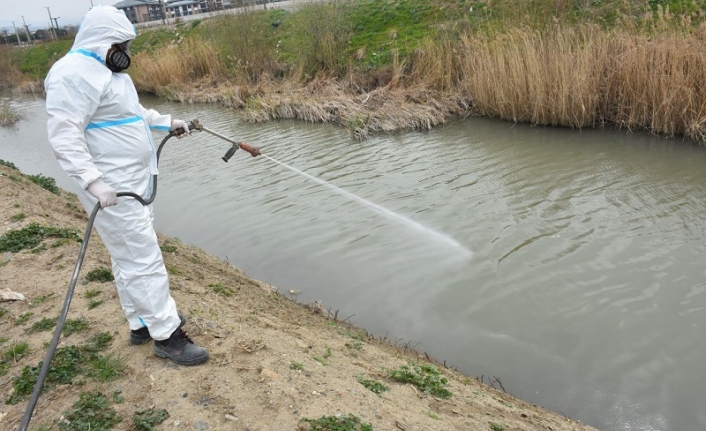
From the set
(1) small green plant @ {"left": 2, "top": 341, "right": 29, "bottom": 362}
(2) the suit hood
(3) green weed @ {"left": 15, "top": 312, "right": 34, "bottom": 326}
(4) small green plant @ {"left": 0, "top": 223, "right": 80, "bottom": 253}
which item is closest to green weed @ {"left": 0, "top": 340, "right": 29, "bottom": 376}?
(1) small green plant @ {"left": 2, "top": 341, "right": 29, "bottom": 362}

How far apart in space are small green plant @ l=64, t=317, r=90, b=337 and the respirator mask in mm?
1938

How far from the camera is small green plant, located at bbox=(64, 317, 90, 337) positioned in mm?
3971

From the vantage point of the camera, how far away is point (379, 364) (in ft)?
13.3

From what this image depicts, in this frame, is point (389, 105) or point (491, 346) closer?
point (491, 346)

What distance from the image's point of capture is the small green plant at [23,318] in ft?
13.9

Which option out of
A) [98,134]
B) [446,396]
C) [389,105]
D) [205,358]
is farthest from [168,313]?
[389,105]

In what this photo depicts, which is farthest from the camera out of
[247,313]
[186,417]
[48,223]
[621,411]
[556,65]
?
[556,65]

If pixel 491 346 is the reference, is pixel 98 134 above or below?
above

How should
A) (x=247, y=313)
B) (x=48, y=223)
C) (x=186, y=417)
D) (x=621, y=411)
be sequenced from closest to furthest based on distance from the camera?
(x=186, y=417) < (x=621, y=411) < (x=247, y=313) < (x=48, y=223)

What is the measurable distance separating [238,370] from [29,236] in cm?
361

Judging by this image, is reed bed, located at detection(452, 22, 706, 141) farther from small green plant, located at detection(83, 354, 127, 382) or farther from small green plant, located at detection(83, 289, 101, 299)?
small green plant, located at detection(83, 354, 127, 382)

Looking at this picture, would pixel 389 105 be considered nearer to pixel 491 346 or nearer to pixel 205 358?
pixel 491 346

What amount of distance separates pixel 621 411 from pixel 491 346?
45.5 inches

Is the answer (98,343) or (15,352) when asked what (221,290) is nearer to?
(98,343)
